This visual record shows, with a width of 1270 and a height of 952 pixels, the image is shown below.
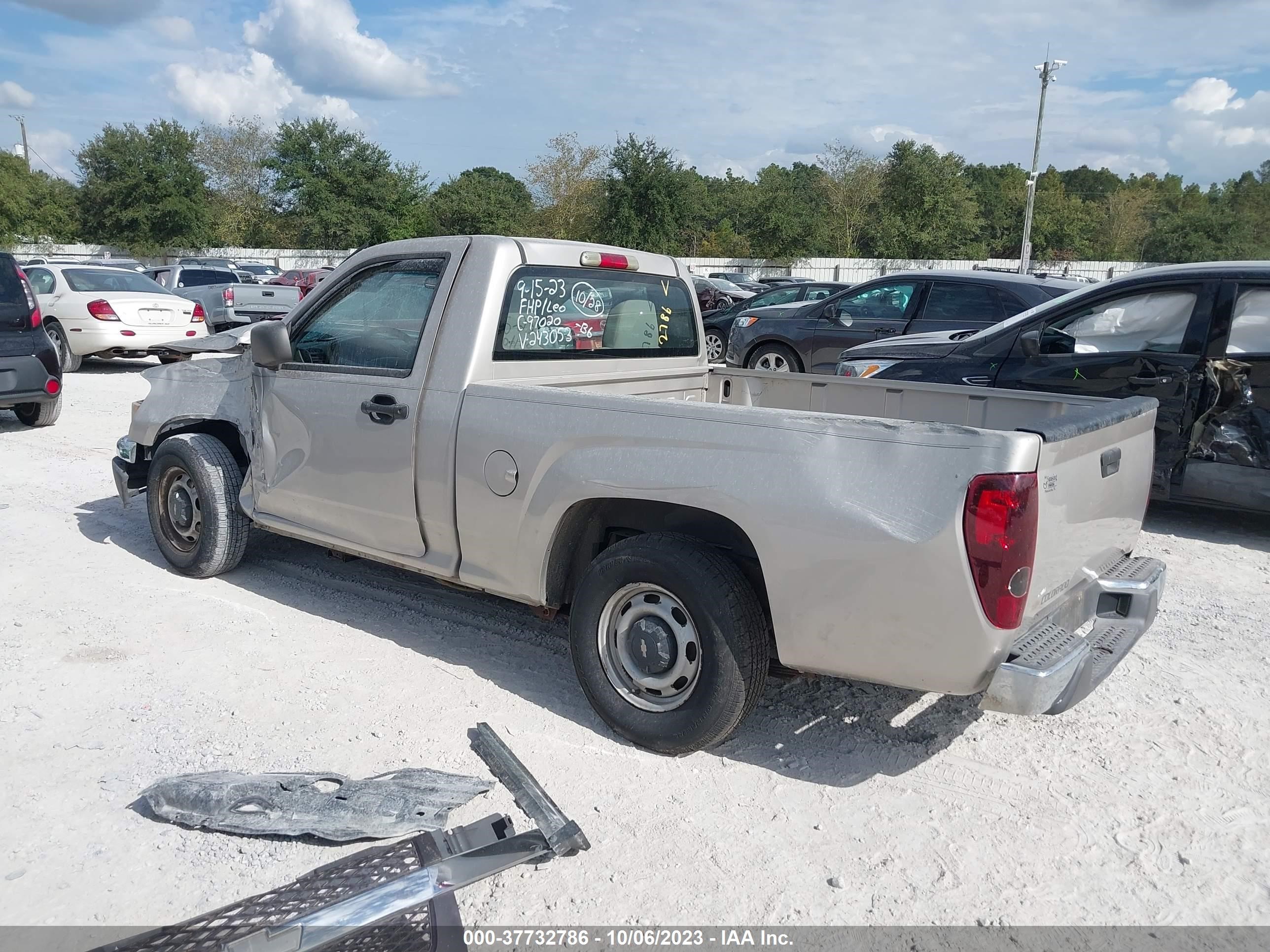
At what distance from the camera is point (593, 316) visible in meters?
4.60

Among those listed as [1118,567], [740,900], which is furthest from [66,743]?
[1118,567]

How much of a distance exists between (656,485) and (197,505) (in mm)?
3220

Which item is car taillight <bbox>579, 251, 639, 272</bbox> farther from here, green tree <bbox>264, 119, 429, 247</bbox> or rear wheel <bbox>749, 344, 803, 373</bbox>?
green tree <bbox>264, 119, 429, 247</bbox>

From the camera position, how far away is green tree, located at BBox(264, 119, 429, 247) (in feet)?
165

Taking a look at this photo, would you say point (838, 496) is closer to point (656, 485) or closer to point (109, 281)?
point (656, 485)

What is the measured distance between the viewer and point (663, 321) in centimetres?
504

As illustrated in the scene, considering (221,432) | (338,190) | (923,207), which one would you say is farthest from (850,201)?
(221,432)

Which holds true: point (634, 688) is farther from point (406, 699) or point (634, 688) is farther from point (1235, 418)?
point (1235, 418)

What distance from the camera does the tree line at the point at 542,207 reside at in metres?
47.1

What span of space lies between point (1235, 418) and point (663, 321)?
3.81 metres

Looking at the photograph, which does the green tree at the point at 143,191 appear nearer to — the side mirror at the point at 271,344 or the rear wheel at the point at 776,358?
the rear wheel at the point at 776,358

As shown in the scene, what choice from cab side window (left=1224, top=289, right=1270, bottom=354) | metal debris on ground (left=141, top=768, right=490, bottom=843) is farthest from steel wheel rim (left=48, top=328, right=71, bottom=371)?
cab side window (left=1224, top=289, right=1270, bottom=354)

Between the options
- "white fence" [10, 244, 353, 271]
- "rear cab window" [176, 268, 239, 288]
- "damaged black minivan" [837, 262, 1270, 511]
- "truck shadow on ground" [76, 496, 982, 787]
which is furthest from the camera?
"white fence" [10, 244, 353, 271]

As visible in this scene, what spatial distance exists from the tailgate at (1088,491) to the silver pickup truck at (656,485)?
1 cm
